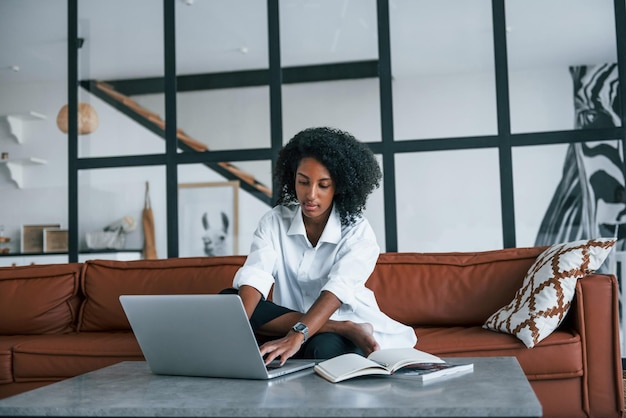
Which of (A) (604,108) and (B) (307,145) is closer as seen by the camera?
(B) (307,145)

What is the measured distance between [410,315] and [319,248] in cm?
77

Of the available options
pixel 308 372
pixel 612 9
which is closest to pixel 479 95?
pixel 612 9

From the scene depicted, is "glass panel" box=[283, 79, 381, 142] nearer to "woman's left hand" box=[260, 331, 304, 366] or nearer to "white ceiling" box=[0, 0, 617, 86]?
"white ceiling" box=[0, 0, 617, 86]

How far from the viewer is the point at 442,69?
11.9ft

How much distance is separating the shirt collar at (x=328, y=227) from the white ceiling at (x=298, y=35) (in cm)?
155

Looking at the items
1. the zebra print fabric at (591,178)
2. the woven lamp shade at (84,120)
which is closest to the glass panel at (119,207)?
the woven lamp shade at (84,120)

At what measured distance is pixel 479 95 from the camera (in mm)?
3602

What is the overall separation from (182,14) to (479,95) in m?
1.68

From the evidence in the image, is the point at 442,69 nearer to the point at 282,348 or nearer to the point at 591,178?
the point at 591,178

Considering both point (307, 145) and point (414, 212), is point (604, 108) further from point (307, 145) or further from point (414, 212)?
point (307, 145)

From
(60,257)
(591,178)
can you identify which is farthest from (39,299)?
(591,178)

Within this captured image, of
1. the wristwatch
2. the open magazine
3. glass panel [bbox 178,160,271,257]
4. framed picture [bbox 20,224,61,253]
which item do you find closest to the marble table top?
the open magazine

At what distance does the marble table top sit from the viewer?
1.19 m

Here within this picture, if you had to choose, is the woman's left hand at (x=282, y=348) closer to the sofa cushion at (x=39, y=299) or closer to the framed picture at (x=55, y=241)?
the sofa cushion at (x=39, y=299)
